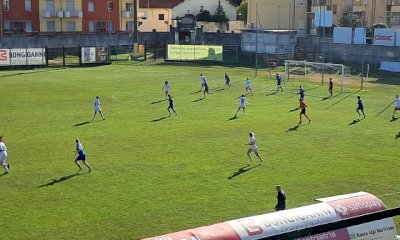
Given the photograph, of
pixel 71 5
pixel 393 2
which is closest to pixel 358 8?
pixel 393 2

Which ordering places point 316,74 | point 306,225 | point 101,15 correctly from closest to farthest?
point 306,225
point 316,74
point 101,15

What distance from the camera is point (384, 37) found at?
59156 mm

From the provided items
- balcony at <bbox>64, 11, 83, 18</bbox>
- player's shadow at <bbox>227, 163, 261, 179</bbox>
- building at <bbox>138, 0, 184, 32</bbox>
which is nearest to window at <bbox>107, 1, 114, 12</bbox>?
balcony at <bbox>64, 11, 83, 18</bbox>

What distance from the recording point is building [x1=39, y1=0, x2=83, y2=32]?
73188 millimetres

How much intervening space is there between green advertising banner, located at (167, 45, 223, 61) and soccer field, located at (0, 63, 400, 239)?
66.3 feet

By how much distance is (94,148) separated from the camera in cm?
2630

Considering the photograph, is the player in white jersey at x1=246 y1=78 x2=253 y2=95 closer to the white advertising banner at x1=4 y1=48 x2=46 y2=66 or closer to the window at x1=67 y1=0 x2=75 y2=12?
the white advertising banner at x1=4 y1=48 x2=46 y2=66

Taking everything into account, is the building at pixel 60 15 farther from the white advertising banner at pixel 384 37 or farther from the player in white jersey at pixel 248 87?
the player in white jersey at pixel 248 87

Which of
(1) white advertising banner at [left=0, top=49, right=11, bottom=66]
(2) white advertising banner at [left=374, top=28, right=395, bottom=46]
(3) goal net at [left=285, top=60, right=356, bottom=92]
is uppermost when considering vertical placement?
(2) white advertising banner at [left=374, top=28, right=395, bottom=46]

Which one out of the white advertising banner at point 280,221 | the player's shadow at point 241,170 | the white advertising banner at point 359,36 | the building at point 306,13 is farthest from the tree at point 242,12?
the white advertising banner at point 280,221

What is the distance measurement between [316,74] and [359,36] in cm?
961

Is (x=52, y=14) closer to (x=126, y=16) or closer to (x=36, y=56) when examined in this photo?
(x=126, y=16)

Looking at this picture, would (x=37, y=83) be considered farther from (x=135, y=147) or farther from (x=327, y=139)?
(x=327, y=139)

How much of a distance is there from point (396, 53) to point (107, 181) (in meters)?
44.6
